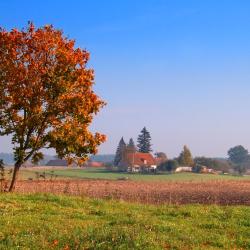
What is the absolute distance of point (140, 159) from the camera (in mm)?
145000

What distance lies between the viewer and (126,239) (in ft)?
42.0

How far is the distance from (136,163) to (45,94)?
365 feet

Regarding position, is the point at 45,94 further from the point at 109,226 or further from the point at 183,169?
the point at 183,169

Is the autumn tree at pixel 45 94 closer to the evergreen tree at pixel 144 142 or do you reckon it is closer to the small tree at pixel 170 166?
the small tree at pixel 170 166

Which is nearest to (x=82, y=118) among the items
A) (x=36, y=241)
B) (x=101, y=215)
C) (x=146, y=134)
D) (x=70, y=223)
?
(x=101, y=215)

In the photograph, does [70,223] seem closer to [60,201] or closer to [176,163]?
[60,201]

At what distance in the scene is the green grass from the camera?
42.1 ft

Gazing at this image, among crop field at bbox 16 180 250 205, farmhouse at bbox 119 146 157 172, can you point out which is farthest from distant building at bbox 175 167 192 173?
crop field at bbox 16 180 250 205

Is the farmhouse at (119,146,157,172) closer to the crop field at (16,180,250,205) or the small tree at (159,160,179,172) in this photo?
the small tree at (159,160,179,172)

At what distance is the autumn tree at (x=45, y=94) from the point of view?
30578 millimetres

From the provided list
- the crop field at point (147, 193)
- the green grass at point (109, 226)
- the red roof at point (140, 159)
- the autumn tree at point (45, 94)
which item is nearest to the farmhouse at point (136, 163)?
the red roof at point (140, 159)

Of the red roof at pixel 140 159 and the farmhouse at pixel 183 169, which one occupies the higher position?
the red roof at pixel 140 159

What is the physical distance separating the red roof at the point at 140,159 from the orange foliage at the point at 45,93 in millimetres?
107928

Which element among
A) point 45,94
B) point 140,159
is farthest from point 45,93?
point 140,159
